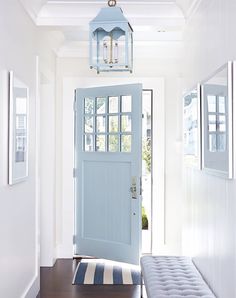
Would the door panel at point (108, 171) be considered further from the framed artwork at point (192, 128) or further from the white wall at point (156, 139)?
the framed artwork at point (192, 128)

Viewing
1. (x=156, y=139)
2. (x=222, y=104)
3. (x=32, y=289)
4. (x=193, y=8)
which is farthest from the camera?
(x=156, y=139)

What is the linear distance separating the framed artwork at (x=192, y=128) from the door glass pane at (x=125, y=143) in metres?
1.35

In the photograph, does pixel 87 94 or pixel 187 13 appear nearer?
pixel 187 13

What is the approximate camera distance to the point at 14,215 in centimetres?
341

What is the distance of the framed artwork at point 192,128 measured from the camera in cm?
338

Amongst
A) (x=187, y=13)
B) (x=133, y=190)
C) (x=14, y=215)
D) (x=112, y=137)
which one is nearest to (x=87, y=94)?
(x=112, y=137)

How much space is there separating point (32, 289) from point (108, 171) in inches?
75.4

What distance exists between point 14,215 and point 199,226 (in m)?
1.40

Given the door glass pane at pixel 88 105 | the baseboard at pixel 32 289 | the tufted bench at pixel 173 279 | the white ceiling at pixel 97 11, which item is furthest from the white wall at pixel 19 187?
the door glass pane at pixel 88 105

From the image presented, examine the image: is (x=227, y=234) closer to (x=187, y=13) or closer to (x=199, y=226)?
(x=199, y=226)

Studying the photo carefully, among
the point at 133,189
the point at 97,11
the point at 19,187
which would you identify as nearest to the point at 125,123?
the point at 133,189

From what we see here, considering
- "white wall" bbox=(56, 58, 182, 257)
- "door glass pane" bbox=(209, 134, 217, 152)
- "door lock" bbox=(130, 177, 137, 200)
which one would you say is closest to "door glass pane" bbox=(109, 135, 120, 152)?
"door lock" bbox=(130, 177, 137, 200)

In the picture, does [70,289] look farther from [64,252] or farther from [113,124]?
[113,124]

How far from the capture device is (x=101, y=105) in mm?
5746
